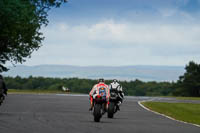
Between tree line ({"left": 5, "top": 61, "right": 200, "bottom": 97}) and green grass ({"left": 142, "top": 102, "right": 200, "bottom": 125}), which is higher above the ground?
tree line ({"left": 5, "top": 61, "right": 200, "bottom": 97})

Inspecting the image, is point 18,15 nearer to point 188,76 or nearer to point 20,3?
point 20,3

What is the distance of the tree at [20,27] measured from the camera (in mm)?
38688

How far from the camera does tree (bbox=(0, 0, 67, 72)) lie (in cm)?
3869

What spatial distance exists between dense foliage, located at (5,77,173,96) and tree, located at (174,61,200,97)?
11749mm

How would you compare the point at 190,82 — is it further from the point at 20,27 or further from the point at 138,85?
the point at 20,27

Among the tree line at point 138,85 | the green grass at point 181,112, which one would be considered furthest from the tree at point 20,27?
the tree line at point 138,85

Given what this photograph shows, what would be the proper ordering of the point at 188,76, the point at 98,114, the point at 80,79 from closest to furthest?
the point at 98,114 < the point at 188,76 < the point at 80,79

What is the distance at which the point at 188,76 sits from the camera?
396 feet

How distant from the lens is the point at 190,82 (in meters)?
119

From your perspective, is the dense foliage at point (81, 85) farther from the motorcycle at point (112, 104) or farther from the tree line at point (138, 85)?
the motorcycle at point (112, 104)

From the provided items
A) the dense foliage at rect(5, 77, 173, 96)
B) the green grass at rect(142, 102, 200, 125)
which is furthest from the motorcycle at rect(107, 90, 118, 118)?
the dense foliage at rect(5, 77, 173, 96)

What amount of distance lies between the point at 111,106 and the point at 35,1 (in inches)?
1075

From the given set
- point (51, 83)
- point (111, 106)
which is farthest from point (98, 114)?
point (51, 83)

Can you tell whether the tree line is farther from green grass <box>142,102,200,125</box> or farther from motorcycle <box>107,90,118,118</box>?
motorcycle <box>107,90,118,118</box>
